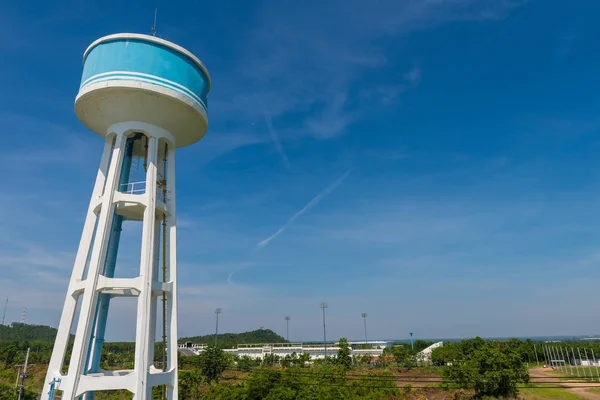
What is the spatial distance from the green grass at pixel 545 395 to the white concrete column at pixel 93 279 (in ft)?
131

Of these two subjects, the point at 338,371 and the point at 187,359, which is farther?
the point at 187,359

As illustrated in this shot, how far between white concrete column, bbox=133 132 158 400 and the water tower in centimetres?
3

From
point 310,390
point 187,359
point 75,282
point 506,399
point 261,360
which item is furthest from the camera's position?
point 261,360

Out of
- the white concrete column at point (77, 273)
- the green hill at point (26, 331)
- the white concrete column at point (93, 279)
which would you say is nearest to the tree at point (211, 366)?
the white concrete column at point (77, 273)

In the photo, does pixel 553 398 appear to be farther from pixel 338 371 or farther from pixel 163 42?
pixel 163 42

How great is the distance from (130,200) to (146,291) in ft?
10.7

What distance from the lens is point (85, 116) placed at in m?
15.1

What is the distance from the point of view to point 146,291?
13.0m

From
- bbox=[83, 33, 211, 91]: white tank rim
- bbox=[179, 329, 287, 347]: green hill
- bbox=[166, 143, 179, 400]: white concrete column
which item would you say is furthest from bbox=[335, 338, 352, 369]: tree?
bbox=[179, 329, 287, 347]: green hill

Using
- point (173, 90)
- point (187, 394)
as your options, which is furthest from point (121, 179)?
point (187, 394)

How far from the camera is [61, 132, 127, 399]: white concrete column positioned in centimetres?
1192

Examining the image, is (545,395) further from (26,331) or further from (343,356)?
(26,331)

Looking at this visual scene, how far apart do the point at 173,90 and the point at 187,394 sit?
31.8 m

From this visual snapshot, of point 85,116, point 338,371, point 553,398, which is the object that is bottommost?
point 553,398
